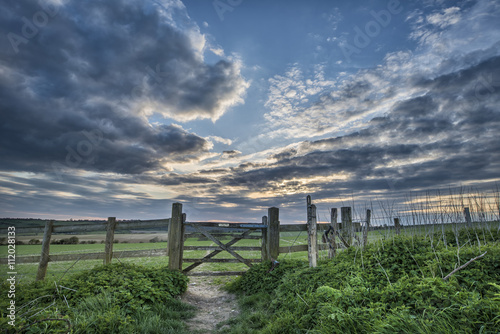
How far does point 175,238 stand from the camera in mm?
9375

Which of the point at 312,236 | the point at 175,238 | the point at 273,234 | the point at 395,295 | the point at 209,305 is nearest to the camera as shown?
the point at 395,295

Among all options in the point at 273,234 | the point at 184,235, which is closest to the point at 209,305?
the point at 184,235

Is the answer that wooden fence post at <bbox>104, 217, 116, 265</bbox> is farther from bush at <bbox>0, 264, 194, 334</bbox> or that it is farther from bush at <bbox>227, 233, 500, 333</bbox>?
bush at <bbox>227, 233, 500, 333</bbox>

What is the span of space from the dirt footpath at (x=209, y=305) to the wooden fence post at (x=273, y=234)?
2205mm

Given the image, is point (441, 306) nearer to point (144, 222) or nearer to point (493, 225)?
point (493, 225)

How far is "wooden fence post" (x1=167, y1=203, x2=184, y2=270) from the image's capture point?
9.24 metres

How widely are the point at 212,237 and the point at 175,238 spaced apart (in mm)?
1361

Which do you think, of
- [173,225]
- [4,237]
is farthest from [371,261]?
[4,237]

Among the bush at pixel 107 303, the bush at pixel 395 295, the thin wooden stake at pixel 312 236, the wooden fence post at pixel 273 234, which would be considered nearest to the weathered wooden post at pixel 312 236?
the thin wooden stake at pixel 312 236

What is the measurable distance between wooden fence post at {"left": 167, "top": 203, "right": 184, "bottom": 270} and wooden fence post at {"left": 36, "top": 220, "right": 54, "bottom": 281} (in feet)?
14.5

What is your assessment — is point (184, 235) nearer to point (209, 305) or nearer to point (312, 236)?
point (209, 305)

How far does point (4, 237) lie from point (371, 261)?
1248 centimetres

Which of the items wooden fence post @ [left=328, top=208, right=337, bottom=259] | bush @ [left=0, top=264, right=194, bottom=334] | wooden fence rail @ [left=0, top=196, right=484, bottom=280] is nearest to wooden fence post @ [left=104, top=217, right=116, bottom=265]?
wooden fence rail @ [left=0, top=196, right=484, bottom=280]

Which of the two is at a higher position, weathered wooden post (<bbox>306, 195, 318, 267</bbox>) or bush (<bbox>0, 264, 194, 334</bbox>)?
weathered wooden post (<bbox>306, 195, 318, 267</bbox>)
